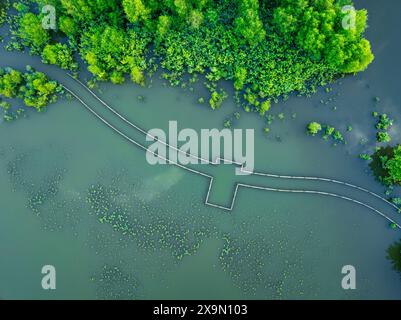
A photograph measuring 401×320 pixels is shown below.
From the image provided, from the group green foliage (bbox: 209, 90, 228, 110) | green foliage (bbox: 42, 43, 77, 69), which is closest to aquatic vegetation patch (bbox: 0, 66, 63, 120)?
green foliage (bbox: 42, 43, 77, 69)

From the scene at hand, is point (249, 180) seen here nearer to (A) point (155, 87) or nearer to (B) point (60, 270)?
(A) point (155, 87)

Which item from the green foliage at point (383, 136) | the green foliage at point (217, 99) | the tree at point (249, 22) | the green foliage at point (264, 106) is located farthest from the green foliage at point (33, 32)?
the green foliage at point (383, 136)

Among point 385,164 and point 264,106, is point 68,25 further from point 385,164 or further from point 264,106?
point 385,164

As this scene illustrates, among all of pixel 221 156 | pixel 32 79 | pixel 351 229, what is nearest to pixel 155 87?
pixel 221 156

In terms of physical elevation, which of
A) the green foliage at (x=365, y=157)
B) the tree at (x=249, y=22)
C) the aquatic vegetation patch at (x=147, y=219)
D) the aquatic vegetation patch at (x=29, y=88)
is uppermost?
the tree at (x=249, y=22)

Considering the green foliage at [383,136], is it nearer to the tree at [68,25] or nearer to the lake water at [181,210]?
the lake water at [181,210]

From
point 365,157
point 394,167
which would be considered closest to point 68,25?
point 365,157

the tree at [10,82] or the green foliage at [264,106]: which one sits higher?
the tree at [10,82]
